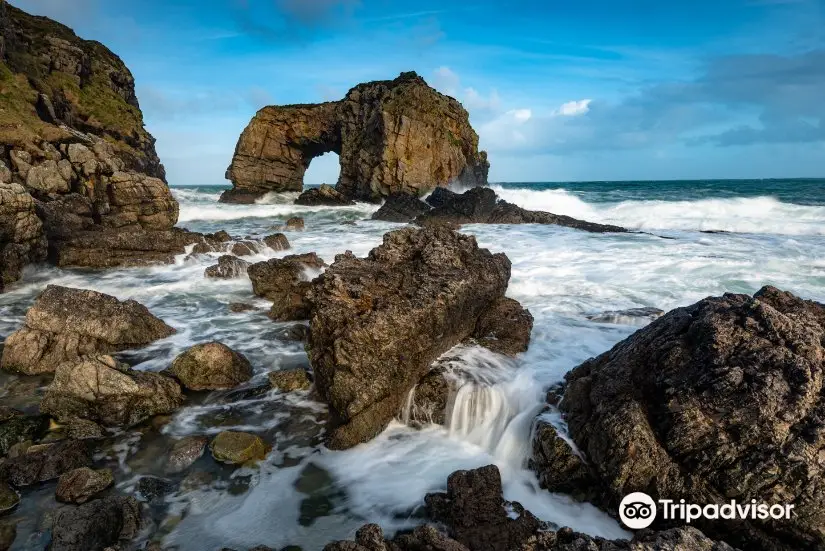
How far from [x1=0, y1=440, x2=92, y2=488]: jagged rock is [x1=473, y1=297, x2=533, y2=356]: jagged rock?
18.8 ft

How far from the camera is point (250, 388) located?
23.8ft

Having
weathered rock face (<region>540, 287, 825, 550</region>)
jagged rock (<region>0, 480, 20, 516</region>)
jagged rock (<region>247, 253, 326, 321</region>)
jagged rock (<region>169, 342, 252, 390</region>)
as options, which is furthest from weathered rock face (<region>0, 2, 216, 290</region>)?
weathered rock face (<region>540, 287, 825, 550</region>)

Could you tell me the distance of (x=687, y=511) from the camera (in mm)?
3920

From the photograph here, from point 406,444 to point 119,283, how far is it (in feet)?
38.4

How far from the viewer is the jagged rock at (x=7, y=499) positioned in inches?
177

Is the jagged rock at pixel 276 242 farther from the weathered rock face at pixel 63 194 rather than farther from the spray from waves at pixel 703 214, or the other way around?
the spray from waves at pixel 703 214

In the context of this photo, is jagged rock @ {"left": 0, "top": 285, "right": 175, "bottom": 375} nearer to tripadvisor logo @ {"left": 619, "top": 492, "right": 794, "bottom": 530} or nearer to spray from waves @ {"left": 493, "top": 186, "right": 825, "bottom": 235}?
tripadvisor logo @ {"left": 619, "top": 492, "right": 794, "bottom": 530}

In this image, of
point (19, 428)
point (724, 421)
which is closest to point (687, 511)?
point (724, 421)

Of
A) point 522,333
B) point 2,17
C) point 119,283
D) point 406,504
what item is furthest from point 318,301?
point 2,17

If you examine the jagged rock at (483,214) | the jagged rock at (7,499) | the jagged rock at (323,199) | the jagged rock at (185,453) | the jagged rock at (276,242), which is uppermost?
the jagged rock at (323,199)

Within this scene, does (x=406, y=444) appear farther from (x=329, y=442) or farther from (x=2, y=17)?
(x=2, y=17)

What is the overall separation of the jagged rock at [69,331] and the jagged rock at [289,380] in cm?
340

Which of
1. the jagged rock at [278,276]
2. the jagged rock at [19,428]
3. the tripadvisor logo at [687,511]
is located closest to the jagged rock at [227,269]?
the jagged rock at [278,276]

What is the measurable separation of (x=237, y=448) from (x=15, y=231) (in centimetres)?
1241
